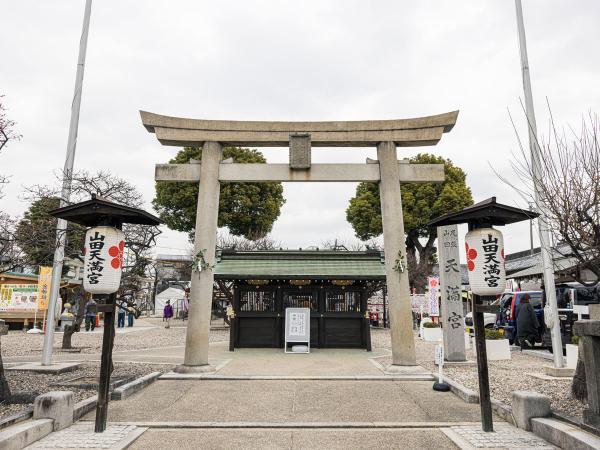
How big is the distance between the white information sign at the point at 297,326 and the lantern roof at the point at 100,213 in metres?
8.26

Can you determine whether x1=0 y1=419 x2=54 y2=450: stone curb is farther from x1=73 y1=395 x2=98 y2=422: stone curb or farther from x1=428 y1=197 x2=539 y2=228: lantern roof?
x1=428 y1=197 x2=539 y2=228: lantern roof

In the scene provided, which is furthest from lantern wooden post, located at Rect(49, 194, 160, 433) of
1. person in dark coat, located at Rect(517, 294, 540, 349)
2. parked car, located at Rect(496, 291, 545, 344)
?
parked car, located at Rect(496, 291, 545, 344)

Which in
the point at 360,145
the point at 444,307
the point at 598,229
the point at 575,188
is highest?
the point at 360,145

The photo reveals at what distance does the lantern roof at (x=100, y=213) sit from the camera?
6.49m

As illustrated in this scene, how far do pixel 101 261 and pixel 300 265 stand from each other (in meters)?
9.71

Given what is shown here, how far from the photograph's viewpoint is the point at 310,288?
1572 cm

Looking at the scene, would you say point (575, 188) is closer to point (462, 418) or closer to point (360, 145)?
point (462, 418)

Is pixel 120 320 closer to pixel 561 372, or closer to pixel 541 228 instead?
pixel 561 372

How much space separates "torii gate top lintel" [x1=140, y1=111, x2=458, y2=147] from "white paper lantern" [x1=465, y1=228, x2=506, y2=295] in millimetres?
5031

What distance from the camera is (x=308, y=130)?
11.1 meters

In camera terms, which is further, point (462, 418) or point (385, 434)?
point (462, 418)

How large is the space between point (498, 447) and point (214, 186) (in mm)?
8371

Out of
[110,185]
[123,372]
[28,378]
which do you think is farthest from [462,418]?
[110,185]

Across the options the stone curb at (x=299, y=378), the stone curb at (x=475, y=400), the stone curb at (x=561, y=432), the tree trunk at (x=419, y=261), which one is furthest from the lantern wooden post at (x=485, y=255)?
the tree trunk at (x=419, y=261)
